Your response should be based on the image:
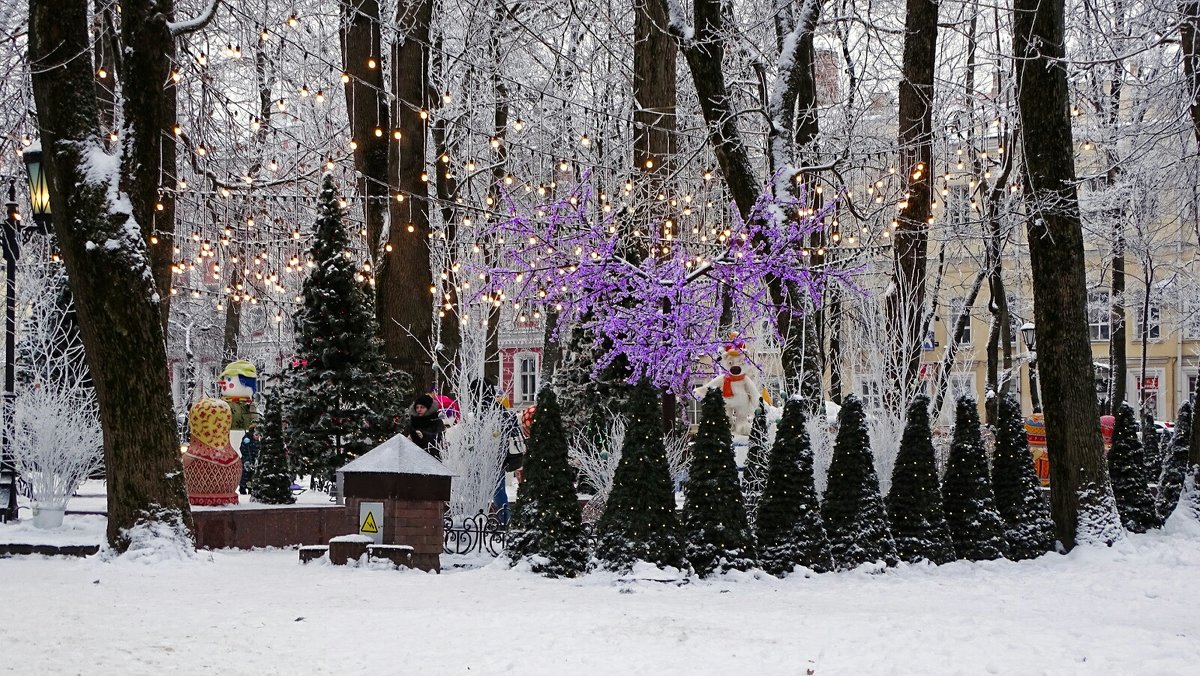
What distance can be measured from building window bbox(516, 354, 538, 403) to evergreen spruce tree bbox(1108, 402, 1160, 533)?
136 ft

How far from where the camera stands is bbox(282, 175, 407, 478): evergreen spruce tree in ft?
58.2

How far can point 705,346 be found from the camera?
15953mm

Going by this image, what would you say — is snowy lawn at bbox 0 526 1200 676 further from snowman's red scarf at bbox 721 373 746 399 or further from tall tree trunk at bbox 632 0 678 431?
snowman's red scarf at bbox 721 373 746 399

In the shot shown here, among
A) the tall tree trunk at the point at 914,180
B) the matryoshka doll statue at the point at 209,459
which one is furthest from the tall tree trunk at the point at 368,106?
the tall tree trunk at the point at 914,180

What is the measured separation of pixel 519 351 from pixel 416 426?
40.5 meters

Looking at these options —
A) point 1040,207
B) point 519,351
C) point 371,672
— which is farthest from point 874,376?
point 519,351

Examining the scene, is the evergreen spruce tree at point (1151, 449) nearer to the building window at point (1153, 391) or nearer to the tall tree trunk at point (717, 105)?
the tall tree trunk at point (717, 105)

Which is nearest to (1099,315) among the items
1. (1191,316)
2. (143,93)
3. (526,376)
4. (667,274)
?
(1191,316)

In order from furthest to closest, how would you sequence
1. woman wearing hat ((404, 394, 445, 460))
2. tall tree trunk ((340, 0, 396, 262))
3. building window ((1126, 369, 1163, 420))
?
building window ((1126, 369, 1163, 420))
tall tree trunk ((340, 0, 396, 262))
woman wearing hat ((404, 394, 445, 460))

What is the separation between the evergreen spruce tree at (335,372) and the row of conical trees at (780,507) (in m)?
6.30

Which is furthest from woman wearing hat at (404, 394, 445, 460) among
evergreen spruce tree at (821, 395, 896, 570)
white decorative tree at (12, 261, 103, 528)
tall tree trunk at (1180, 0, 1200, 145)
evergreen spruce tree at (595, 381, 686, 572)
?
tall tree trunk at (1180, 0, 1200, 145)

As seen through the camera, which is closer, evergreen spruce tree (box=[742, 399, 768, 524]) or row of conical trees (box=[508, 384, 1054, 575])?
row of conical trees (box=[508, 384, 1054, 575])

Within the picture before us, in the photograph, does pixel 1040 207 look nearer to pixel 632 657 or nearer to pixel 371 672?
pixel 632 657

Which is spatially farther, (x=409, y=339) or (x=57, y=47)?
(x=409, y=339)
